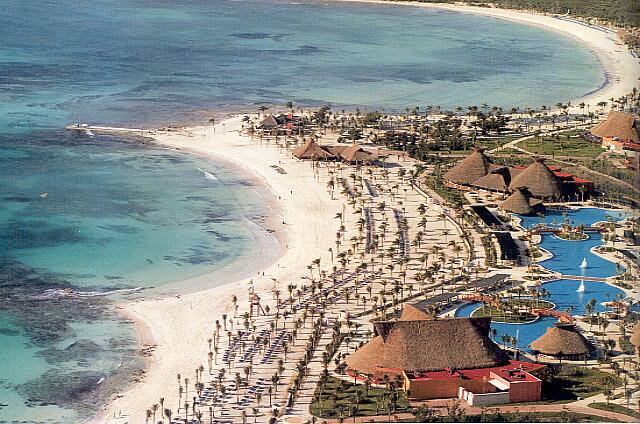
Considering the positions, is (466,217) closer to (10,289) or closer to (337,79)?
(10,289)

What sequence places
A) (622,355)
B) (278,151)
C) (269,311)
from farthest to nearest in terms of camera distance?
(278,151) < (269,311) < (622,355)

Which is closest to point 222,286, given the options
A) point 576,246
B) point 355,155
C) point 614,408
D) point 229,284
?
point 229,284

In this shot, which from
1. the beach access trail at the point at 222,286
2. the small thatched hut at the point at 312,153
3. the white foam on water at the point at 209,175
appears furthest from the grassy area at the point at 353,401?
the small thatched hut at the point at 312,153

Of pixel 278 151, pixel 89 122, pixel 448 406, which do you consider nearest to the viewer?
pixel 448 406

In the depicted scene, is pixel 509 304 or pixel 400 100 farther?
pixel 400 100

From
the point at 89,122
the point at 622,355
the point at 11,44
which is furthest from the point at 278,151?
the point at 11,44
